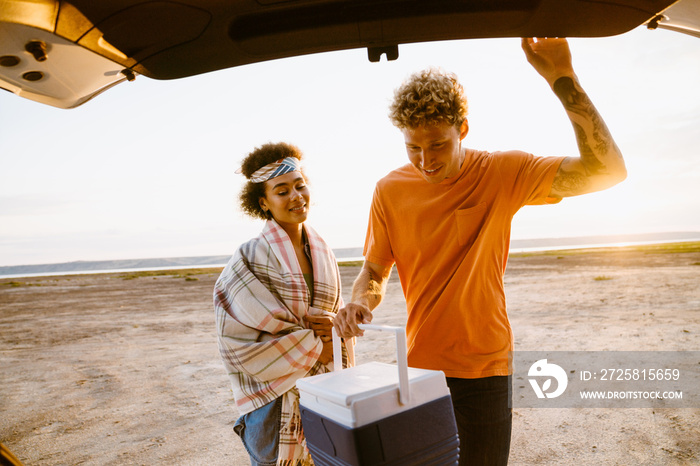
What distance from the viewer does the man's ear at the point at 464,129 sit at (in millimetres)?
2209

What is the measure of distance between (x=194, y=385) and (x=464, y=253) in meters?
5.05

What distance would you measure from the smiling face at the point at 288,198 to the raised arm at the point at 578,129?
5.20 feet

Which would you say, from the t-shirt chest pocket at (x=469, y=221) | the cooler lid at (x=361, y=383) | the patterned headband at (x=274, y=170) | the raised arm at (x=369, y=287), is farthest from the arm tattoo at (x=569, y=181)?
the patterned headband at (x=274, y=170)

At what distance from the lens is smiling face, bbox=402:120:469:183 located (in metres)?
2.04

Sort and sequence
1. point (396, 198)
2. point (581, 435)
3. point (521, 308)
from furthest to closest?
point (521, 308) → point (581, 435) → point (396, 198)

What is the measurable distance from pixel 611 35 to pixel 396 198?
Result: 3.68 ft

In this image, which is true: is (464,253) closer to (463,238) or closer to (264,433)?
(463,238)

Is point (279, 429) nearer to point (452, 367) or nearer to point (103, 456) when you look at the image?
point (452, 367)

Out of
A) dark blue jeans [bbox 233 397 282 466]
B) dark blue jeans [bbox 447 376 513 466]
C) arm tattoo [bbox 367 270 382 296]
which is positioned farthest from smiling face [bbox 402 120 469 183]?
dark blue jeans [bbox 233 397 282 466]

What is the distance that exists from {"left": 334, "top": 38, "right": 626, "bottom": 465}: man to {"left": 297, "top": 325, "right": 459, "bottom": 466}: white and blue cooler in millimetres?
637

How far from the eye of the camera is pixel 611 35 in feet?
4.91

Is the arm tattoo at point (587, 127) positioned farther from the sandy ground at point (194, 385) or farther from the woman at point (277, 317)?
the sandy ground at point (194, 385)

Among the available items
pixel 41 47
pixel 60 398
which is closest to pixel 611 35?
pixel 41 47

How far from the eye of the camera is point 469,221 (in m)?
2.15
